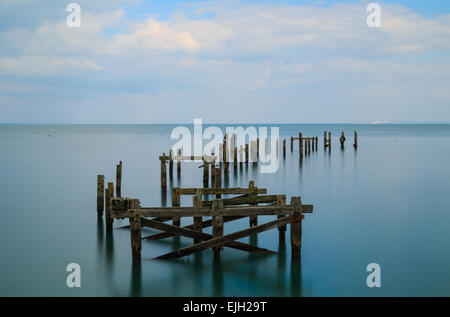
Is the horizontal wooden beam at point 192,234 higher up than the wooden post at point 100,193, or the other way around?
the wooden post at point 100,193

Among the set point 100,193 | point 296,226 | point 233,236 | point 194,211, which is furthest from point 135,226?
point 100,193

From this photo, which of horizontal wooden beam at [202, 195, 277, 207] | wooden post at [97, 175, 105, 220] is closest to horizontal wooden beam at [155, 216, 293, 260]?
horizontal wooden beam at [202, 195, 277, 207]

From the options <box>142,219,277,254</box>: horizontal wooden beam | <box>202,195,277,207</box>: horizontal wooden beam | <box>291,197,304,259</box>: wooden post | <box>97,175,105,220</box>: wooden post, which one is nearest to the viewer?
<box>291,197,304,259</box>: wooden post

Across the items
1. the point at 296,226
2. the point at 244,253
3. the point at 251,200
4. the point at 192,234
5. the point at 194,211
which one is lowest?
the point at 244,253

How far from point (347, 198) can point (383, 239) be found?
7443 millimetres

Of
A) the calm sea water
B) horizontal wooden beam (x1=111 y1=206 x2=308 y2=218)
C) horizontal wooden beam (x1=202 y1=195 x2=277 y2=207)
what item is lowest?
the calm sea water

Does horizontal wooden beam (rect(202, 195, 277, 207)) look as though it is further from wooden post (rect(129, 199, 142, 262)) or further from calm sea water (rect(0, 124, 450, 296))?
wooden post (rect(129, 199, 142, 262))

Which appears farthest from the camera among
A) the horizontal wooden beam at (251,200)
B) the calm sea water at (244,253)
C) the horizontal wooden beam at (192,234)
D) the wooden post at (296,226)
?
the horizontal wooden beam at (251,200)

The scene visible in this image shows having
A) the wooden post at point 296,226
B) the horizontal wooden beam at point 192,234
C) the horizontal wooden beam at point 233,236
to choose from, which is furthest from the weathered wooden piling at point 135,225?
the wooden post at point 296,226

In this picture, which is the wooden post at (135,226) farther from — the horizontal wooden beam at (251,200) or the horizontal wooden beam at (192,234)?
the horizontal wooden beam at (251,200)

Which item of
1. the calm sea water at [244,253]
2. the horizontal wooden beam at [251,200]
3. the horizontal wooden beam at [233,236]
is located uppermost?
the horizontal wooden beam at [251,200]

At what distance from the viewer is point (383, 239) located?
14.1 metres

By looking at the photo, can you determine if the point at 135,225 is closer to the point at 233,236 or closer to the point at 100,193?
the point at 233,236
